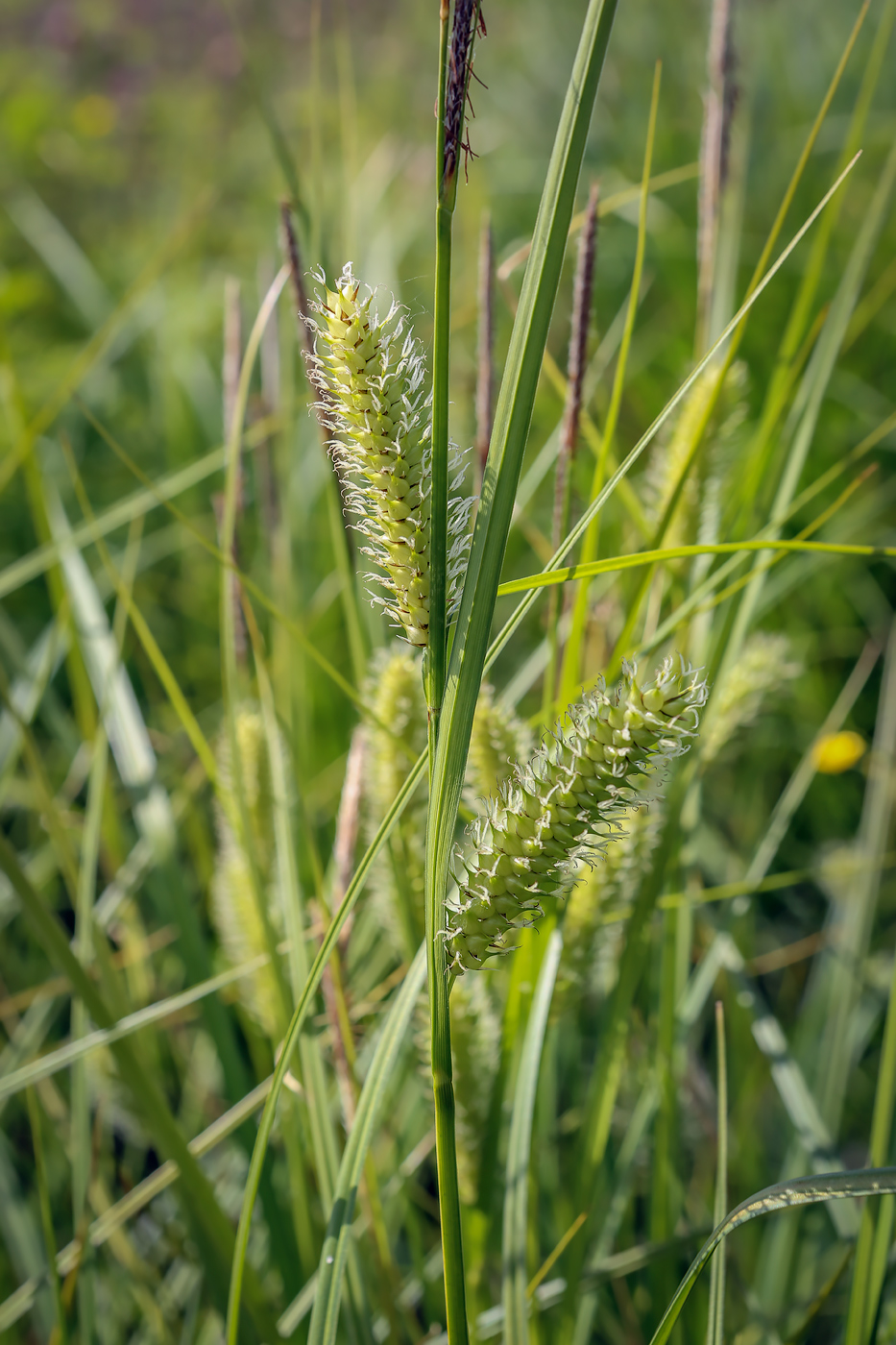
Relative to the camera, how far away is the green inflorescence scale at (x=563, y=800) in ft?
1.49

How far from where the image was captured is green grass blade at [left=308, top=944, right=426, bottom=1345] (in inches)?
24.0

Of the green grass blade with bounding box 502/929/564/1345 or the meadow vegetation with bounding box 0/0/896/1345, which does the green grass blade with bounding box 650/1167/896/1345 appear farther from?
the green grass blade with bounding box 502/929/564/1345

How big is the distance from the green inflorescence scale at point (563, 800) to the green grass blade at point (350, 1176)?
0.63 ft

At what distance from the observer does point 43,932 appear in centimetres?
67

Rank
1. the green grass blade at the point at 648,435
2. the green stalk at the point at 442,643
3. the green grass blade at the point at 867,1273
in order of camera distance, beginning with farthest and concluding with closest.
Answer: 1. the green grass blade at the point at 867,1273
2. the green grass blade at the point at 648,435
3. the green stalk at the point at 442,643

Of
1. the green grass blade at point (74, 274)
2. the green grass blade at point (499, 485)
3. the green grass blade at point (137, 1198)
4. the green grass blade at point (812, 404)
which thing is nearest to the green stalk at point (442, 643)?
the green grass blade at point (499, 485)

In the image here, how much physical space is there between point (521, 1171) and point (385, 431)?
0.63 meters

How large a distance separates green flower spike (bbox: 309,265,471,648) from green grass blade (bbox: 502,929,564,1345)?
0.44 metres

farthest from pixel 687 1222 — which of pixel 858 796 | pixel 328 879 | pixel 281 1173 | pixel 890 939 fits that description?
pixel 858 796

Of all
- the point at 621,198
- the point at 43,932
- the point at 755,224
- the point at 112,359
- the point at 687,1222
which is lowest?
the point at 687,1222

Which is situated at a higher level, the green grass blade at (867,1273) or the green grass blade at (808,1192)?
the green grass blade at (808,1192)

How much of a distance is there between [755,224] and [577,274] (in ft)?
8.15

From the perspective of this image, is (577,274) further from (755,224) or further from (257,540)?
(755,224)

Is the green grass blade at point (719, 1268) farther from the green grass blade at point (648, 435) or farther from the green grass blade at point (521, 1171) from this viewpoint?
the green grass blade at point (648, 435)
